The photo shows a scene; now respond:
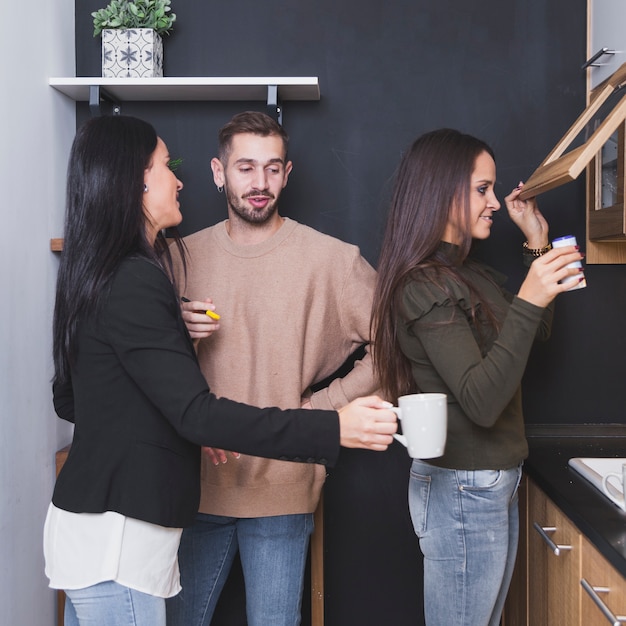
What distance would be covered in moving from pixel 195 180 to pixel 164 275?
110cm

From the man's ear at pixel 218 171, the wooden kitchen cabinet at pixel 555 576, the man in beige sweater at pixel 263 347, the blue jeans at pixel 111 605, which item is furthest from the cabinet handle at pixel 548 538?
the man's ear at pixel 218 171

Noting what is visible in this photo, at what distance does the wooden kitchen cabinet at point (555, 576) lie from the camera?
1.35 metres

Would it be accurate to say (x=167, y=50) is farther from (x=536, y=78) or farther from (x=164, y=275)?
(x=164, y=275)

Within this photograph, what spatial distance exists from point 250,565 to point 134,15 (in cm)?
152

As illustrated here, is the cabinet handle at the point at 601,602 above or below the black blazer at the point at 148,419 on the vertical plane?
below

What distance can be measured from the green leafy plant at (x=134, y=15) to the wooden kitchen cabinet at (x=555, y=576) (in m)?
1.59

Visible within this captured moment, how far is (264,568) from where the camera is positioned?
1.82 m

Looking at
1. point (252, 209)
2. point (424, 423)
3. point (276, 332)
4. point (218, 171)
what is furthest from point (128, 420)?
point (218, 171)

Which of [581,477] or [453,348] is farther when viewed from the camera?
[581,477]

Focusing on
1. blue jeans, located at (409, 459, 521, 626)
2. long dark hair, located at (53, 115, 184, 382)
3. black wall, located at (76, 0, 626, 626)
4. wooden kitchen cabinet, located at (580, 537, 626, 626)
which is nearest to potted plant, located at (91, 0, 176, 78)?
black wall, located at (76, 0, 626, 626)

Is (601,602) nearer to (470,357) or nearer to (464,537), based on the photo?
(464,537)

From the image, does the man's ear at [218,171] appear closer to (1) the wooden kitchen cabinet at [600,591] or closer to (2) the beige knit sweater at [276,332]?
(2) the beige knit sweater at [276,332]

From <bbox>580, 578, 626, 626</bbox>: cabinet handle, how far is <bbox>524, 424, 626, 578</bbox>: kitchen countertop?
8cm

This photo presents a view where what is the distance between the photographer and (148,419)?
1.21 metres
